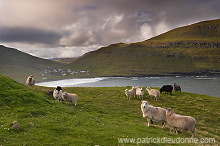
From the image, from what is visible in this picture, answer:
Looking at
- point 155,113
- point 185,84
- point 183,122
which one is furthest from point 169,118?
point 185,84

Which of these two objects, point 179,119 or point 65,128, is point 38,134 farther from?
point 179,119

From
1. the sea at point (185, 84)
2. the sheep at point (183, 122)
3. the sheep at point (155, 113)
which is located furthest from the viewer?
the sea at point (185, 84)

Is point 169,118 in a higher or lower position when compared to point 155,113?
lower

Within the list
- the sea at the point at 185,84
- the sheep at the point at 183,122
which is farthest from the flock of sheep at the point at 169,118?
the sea at the point at 185,84

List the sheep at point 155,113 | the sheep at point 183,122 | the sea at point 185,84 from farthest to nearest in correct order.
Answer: the sea at point 185,84 → the sheep at point 155,113 → the sheep at point 183,122

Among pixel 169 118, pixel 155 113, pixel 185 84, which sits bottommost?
pixel 185 84

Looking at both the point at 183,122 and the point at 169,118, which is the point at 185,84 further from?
the point at 183,122

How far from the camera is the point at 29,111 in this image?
15734mm

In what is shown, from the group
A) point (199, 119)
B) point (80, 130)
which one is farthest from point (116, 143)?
point (199, 119)

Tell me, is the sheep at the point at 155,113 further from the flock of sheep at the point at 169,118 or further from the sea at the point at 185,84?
the sea at the point at 185,84

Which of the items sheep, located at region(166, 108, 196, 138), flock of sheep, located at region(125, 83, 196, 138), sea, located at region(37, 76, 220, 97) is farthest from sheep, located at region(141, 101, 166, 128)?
sea, located at region(37, 76, 220, 97)

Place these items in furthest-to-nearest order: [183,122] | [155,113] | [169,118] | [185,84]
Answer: [185,84] → [155,113] → [169,118] → [183,122]

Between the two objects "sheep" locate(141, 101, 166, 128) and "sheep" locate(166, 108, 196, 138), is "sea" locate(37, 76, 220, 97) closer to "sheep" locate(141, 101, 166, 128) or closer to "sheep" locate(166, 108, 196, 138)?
"sheep" locate(141, 101, 166, 128)

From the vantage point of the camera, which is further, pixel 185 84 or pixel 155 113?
pixel 185 84
